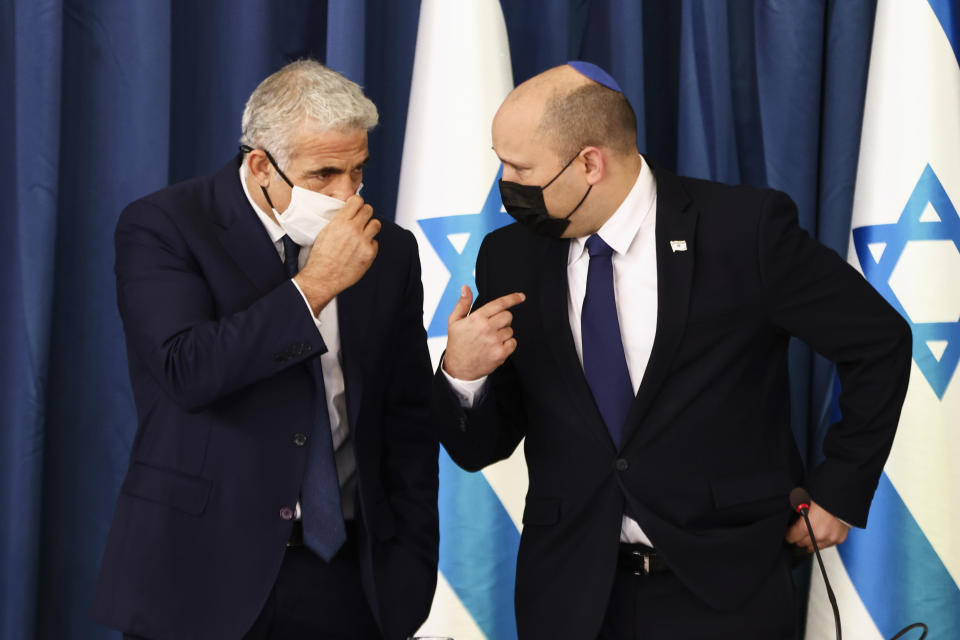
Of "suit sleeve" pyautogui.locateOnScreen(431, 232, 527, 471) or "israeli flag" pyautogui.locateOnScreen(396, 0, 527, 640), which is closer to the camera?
"suit sleeve" pyautogui.locateOnScreen(431, 232, 527, 471)

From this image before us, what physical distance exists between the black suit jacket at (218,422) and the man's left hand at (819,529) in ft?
2.31

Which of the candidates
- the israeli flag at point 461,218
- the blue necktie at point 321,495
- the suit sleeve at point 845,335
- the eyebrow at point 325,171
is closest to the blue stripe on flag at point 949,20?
the israeli flag at point 461,218

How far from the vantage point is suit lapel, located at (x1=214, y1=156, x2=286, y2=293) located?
185 centimetres

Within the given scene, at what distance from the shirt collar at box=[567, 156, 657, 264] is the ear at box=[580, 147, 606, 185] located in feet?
0.22

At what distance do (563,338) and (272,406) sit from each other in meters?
0.52

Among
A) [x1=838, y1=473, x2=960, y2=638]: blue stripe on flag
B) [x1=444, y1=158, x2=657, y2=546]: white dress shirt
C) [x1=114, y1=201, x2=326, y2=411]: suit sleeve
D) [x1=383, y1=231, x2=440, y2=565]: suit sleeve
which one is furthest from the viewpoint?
[x1=838, y1=473, x2=960, y2=638]: blue stripe on flag

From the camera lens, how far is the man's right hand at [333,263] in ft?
5.74

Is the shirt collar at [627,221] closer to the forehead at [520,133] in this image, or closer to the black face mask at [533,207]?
the black face mask at [533,207]

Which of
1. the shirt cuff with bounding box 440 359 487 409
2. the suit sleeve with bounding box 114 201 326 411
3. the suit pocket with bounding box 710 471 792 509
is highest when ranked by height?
the suit sleeve with bounding box 114 201 326 411

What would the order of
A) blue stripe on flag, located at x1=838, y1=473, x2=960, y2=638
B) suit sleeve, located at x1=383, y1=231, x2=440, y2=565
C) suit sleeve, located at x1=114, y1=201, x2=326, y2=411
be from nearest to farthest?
suit sleeve, located at x1=114, y1=201, x2=326, y2=411 < suit sleeve, located at x1=383, y1=231, x2=440, y2=565 < blue stripe on flag, located at x1=838, y1=473, x2=960, y2=638

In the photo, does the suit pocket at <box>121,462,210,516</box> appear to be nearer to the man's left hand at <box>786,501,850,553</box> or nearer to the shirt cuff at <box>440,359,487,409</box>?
the shirt cuff at <box>440,359,487,409</box>

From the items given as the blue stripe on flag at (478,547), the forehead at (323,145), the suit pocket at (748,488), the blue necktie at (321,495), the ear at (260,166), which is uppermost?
the forehead at (323,145)

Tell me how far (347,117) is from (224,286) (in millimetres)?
381

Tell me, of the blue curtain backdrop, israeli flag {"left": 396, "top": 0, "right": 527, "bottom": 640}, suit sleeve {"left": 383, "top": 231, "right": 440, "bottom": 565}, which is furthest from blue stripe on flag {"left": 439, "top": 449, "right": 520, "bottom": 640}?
the blue curtain backdrop
